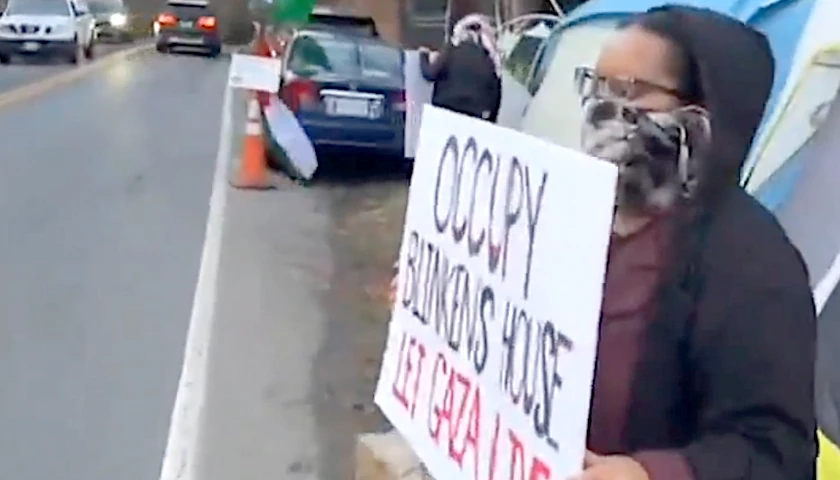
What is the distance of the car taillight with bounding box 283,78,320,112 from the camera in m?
16.6

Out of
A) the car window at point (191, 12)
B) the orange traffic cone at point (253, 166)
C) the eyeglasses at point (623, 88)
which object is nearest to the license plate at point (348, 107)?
the orange traffic cone at point (253, 166)

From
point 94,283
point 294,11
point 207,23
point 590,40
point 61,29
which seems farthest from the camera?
point 207,23

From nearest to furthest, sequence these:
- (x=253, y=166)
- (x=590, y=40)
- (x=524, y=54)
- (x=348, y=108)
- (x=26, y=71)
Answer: (x=590, y=40), (x=524, y=54), (x=253, y=166), (x=348, y=108), (x=26, y=71)

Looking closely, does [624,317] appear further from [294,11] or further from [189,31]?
[189,31]

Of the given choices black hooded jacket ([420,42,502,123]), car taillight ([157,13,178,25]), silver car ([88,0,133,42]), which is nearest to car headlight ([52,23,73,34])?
car taillight ([157,13,178,25])

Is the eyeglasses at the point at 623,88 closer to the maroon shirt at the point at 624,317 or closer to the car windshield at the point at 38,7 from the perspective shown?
the maroon shirt at the point at 624,317

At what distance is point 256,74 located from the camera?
16703mm

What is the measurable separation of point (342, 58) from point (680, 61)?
14777mm

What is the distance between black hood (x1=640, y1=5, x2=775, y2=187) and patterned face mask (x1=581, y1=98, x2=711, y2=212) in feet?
0.09

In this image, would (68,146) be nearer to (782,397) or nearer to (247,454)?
(247,454)

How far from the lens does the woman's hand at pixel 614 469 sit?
7.93ft

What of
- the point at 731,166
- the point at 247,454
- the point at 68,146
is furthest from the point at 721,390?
the point at 68,146

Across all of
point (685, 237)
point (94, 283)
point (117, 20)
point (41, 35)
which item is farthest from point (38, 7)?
point (685, 237)

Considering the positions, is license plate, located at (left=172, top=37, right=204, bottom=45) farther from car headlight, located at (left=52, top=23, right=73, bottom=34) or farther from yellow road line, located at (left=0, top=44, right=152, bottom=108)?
car headlight, located at (left=52, top=23, right=73, bottom=34)
